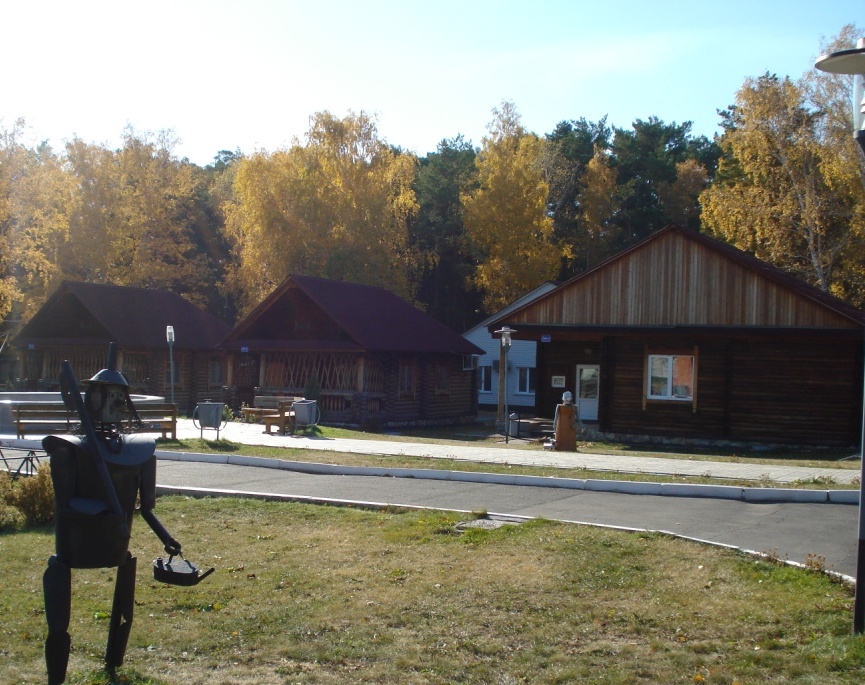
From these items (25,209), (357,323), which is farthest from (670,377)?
(25,209)

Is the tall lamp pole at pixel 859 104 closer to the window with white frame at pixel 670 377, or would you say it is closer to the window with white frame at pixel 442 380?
the window with white frame at pixel 670 377

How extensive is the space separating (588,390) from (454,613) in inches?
987

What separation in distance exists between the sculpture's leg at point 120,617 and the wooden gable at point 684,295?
23.0 meters

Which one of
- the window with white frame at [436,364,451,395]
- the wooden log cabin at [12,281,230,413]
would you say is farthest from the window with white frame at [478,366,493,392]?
the wooden log cabin at [12,281,230,413]

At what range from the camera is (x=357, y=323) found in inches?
1377

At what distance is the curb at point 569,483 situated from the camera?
13.6 meters

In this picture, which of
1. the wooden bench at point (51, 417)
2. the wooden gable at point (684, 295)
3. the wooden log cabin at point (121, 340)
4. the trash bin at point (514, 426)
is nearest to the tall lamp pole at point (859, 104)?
the wooden bench at point (51, 417)

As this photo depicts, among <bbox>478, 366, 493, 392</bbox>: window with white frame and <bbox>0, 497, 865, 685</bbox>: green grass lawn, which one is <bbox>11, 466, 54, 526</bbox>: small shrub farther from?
<bbox>478, 366, 493, 392</bbox>: window with white frame

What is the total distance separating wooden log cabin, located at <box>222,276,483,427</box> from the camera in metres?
34.1

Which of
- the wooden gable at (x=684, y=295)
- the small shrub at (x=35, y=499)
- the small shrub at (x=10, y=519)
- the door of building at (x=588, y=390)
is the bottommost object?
the small shrub at (x=10, y=519)

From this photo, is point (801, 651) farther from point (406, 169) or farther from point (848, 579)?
point (406, 169)

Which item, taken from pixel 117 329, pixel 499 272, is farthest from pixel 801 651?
pixel 499 272

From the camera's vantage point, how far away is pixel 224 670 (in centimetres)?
654

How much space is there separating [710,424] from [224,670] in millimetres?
23836
